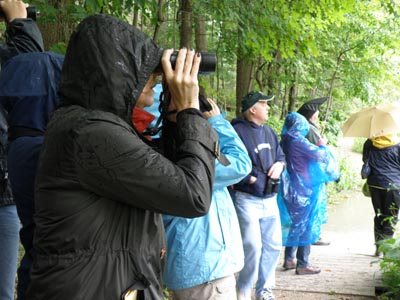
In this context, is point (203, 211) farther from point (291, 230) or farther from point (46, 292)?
point (291, 230)

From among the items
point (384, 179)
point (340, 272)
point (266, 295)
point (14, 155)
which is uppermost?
point (14, 155)

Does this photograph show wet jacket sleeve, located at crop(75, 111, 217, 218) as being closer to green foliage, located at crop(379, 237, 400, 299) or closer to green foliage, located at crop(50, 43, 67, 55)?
green foliage, located at crop(50, 43, 67, 55)

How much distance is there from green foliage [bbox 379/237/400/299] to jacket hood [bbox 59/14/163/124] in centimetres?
411

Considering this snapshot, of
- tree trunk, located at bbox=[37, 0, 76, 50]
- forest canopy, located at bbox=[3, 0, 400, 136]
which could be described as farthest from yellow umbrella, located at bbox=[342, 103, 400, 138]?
tree trunk, located at bbox=[37, 0, 76, 50]

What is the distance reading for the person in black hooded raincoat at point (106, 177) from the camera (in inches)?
59.0

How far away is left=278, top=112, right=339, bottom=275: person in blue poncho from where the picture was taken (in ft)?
19.4

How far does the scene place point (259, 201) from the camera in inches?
190

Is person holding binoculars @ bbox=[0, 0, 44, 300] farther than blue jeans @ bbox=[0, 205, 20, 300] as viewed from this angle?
No

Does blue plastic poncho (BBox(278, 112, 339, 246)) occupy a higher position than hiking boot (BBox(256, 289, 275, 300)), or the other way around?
blue plastic poncho (BBox(278, 112, 339, 246))

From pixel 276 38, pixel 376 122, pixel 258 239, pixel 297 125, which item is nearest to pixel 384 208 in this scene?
pixel 376 122

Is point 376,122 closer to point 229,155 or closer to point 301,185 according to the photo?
point 301,185

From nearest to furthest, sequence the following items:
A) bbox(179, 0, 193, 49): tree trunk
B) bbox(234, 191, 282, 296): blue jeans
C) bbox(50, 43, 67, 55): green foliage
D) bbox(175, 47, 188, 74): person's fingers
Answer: bbox(175, 47, 188, 74): person's fingers < bbox(50, 43, 67, 55): green foliage < bbox(234, 191, 282, 296): blue jeans < bbox(179, 0, 193, 49): tree trunk

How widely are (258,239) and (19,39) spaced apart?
2787 millimetres

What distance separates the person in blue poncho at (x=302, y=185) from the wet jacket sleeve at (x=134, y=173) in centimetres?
446
